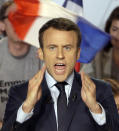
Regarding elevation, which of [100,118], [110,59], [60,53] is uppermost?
[60,53]

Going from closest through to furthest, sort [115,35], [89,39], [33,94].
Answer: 1. [33,94]
2. [89,39]
3. [115,35]

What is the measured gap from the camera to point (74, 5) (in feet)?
7.55

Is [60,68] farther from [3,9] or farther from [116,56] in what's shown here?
[116,56]

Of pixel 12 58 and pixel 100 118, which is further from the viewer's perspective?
pixel 12 58

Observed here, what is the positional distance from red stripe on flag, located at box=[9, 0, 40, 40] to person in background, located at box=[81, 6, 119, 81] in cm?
55

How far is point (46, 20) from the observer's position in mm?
2268

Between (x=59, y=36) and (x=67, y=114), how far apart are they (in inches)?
10.7

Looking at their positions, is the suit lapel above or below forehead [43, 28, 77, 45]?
below

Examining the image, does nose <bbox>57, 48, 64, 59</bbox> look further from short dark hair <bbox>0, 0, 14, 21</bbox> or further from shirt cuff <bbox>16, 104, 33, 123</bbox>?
short dark hair <bbox>0, 0, 14, 21</bbox>

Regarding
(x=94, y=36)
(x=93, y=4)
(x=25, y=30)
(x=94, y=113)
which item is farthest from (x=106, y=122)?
(x=93, y=4)

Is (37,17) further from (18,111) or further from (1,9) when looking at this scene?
(18,111)

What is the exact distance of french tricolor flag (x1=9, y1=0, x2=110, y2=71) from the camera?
2.21 m

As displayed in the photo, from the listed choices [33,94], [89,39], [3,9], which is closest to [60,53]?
[33,94]

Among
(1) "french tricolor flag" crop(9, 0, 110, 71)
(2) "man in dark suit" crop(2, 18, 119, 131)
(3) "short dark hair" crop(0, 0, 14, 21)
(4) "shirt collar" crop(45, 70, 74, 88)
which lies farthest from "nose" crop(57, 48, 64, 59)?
(3) "short dark hair" crop(0, 0, 14, 21)
